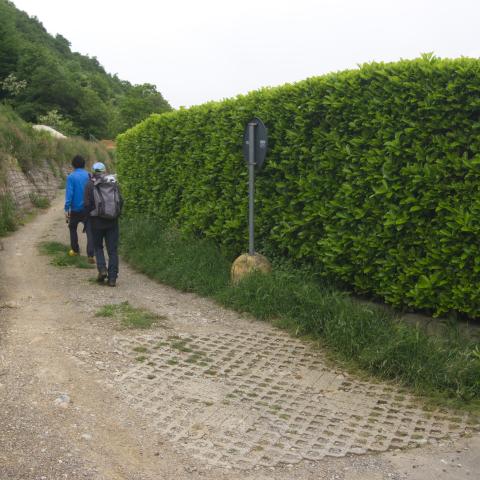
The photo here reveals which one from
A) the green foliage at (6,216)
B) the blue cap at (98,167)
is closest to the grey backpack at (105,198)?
the blue cap at (98,167)

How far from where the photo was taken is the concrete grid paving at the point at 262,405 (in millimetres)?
3555

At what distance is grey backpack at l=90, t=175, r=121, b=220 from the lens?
754 centimetres

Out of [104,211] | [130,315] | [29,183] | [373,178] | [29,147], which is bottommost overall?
[130,315]

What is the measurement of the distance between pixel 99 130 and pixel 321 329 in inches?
2377

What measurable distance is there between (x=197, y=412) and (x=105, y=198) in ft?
14.6

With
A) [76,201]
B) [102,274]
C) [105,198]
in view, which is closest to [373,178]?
[105,198]

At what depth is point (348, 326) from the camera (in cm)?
520

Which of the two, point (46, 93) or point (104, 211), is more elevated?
point (46, 93)

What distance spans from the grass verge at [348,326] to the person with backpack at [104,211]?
36.0 inches

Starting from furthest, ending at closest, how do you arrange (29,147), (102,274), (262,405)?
(29,147)
(102,274)
(262,405)

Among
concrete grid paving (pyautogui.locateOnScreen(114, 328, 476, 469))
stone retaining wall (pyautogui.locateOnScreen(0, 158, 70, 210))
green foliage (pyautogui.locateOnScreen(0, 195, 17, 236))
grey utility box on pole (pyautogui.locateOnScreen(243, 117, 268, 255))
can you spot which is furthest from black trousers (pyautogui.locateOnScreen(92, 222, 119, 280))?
stone retaining wall (pyautogui.locateOnScreen(0, 158, 70, 210))

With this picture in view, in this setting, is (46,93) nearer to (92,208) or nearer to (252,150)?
(92,208)

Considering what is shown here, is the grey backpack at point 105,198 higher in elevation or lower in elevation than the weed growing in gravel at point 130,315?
higher

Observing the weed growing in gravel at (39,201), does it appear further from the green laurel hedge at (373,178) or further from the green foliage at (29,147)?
the green laurel hedge at (373,178)
